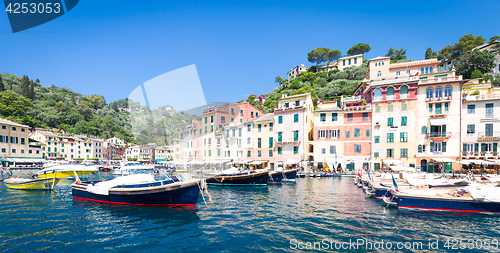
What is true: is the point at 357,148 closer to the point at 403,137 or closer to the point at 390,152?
the point at 390,152

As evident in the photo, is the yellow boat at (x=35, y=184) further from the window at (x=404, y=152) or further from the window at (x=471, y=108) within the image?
the window at (x=471, y=108)

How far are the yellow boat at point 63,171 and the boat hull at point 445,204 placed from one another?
32479 mm

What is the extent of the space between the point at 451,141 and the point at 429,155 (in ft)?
12.7

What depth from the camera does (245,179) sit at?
94.1ft

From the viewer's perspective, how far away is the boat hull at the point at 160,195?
14.7m

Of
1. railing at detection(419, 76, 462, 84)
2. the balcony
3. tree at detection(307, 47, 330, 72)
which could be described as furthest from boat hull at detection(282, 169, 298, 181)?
tree at detection(307, 47, 330, 72)

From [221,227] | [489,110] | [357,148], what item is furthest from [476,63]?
[221,227]

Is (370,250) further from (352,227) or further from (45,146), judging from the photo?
(45,146)

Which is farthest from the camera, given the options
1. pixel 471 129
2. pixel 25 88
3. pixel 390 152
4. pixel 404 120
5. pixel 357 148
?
pixel 25 88

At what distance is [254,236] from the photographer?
10398 mm

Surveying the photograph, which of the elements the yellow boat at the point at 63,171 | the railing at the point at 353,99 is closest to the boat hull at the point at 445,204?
the yellow boat at the point at 63,171

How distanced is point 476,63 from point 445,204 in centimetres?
6677

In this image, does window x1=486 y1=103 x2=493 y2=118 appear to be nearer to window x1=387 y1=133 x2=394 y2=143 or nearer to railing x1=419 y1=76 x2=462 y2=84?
railing x1=419 y1=76 x2=462 y2=84

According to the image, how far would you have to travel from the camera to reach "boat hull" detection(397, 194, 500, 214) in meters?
13.5
